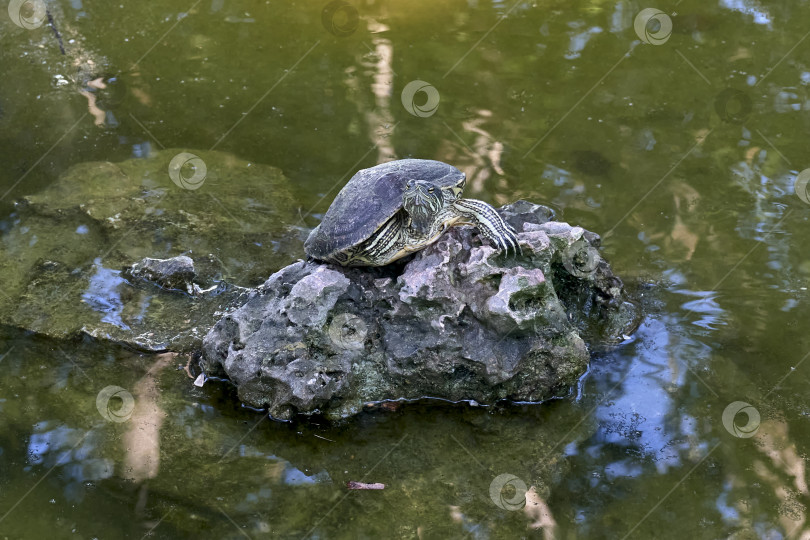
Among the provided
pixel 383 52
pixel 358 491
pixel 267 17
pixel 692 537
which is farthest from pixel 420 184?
pixel 267 17

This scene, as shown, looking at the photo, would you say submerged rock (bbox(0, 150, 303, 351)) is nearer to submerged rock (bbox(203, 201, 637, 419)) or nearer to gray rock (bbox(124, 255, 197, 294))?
gray rock (bbox(124, 255, 197, 294))

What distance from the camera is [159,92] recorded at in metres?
6.93

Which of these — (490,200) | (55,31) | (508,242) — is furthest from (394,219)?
(55,31)

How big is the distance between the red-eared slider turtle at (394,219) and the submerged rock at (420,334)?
3.7 inches

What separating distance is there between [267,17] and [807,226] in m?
5.70

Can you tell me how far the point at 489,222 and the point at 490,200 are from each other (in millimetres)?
1515

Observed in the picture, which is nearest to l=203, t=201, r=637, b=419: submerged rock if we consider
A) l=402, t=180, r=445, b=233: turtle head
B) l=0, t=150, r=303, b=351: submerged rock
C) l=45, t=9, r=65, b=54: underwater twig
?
l=402, t=180, r=445, b=233: turtle head

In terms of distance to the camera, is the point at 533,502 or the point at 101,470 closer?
the point at 533,502

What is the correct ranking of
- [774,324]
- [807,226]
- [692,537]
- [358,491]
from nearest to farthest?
1. [692,537]
2. [358,491]
3. [774,324]
4. [807,226]

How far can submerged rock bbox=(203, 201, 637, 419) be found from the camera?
3.76 meters

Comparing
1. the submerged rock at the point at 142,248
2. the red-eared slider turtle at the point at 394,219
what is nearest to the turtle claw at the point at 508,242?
the red-eared slider turtle at the point at 394,219

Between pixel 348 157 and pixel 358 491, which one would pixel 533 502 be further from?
pixel 348 157

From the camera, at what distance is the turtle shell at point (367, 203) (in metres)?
3.91

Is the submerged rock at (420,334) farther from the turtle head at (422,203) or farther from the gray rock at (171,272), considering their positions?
the gray rock at (171,272)
